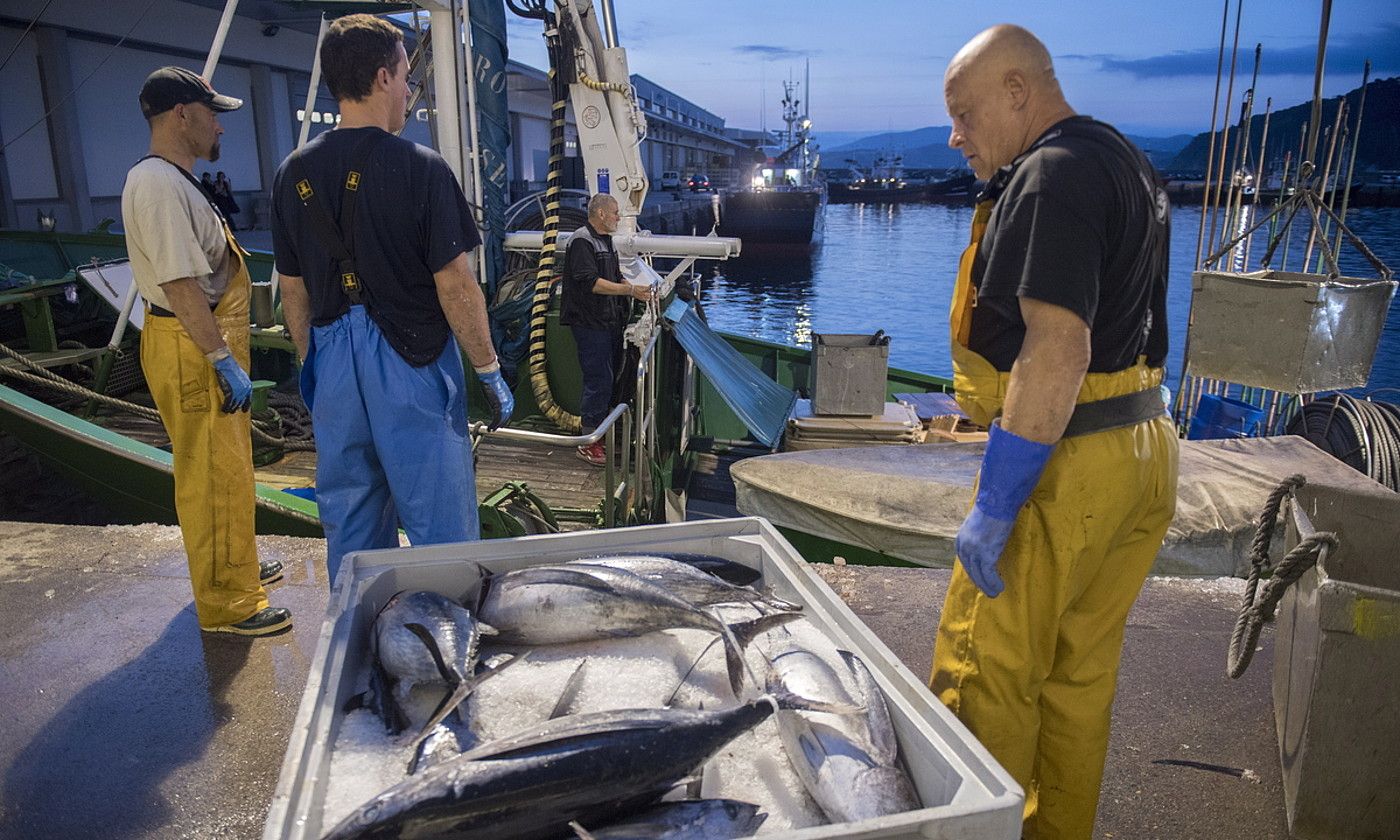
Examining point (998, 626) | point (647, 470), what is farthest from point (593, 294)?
point (998, 626)

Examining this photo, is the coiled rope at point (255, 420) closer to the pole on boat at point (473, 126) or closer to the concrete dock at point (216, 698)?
the concrete dock at point (216, 698)

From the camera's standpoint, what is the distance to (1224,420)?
7.99m

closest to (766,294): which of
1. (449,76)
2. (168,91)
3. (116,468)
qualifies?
(449,76)

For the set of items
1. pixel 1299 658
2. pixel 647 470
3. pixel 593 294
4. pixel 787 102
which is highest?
pixel 787 102

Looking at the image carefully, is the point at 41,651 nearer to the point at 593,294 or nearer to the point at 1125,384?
the point at 1125,384

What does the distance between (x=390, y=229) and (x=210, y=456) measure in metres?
1.25

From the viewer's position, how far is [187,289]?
294 centimetres

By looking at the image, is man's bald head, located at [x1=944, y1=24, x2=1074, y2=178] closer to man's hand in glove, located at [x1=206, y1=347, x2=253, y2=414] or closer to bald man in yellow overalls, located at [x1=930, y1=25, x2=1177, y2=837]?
bald man in yellow overalls, located at [x1=930, y1=25, x2=1177, y2=837]

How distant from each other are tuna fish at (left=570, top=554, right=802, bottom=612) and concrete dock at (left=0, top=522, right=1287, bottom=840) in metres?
1.35

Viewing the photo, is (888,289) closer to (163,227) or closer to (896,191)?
(163,227)

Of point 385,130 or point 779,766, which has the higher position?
point 385,130

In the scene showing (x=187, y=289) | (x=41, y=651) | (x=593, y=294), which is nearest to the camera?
(x=187, y=289)

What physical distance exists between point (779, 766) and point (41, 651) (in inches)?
125

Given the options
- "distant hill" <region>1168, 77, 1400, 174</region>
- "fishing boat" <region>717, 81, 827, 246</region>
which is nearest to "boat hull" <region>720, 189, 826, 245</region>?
"fishing boat" <region>717, 81, 827, 246</region>
